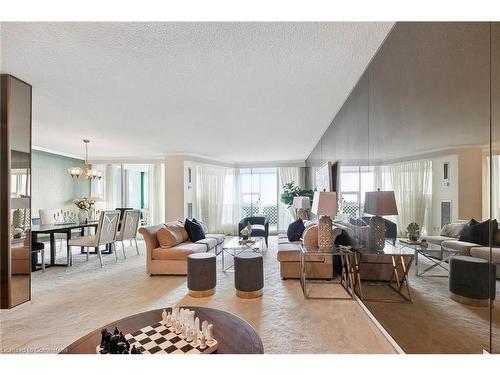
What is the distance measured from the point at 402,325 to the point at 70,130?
5538 mm

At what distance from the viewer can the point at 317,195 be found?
3.35 meters

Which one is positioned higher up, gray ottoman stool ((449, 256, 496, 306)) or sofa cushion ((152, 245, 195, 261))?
gray ottoman stool ((449, 256, 496, 306))

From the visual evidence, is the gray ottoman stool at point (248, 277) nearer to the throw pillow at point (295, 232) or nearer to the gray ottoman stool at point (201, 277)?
the gray ottoman stool at point (201, 277)

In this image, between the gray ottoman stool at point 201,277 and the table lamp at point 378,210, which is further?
the gray ottoman stool at point 201,277

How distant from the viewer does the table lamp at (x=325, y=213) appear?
3.18m

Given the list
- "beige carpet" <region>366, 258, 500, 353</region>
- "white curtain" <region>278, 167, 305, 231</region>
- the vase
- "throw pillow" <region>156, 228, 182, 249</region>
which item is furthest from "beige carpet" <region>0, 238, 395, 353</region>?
"white curtain" <region>278, 167, 305, 231</region>

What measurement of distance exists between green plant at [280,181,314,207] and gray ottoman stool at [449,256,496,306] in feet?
17.4

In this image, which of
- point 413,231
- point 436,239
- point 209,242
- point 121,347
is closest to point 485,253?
point 436,239

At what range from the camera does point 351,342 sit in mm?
2049

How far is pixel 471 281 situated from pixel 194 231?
4.02 meters

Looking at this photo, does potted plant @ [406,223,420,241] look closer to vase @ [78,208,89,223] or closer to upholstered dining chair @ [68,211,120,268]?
upholstered dining chair @ [68,211,120,268]

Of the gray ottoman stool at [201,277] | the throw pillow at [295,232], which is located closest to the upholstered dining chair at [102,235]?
the gray ottoman stool at [201,277]

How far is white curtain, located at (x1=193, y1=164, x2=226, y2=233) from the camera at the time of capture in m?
7.52

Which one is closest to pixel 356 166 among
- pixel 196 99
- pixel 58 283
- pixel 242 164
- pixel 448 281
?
pixel 448 281
